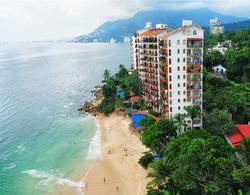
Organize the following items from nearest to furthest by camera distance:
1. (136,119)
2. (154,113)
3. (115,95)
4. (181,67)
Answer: (181,67)
(136,119)
(154,113)
(115,95)

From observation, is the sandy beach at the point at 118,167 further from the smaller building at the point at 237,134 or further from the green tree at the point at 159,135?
the smaller building at the point at 237,134

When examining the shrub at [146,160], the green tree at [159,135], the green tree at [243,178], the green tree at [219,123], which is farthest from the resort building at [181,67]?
the green tree at [243,178]

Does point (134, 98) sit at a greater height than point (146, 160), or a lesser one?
greater

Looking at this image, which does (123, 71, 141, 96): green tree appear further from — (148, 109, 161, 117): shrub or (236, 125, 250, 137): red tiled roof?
(236, 125, 250, 137): red tiled roof

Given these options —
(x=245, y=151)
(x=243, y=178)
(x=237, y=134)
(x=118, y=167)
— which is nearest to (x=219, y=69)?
(x=237, y=134)

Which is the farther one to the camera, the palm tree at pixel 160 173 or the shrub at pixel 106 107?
the shrub at pixel 106 107

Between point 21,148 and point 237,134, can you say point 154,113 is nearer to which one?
point 237,134
